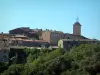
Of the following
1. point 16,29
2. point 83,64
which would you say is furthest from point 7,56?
point 16,29

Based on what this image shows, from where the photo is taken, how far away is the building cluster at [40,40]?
31.8m

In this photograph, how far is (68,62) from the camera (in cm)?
2158

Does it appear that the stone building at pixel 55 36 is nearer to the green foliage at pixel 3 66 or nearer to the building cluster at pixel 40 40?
the building cluster at pixel 40 40

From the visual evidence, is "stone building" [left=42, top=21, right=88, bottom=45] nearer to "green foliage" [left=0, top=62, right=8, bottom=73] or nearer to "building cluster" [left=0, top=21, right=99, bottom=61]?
"building cluster" [left=0, top=21, right=99, bottom=61]

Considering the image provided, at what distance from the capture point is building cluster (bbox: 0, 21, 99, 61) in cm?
3175

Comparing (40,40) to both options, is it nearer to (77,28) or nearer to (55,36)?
(55,36)

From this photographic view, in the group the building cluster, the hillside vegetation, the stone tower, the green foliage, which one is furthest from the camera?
the stone tower

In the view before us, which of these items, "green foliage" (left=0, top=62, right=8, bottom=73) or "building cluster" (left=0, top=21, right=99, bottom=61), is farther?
"building cluster" (left=0, top=21, right=99, bottom=61)

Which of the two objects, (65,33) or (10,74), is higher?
(65,33)

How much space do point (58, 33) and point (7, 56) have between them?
11.7m

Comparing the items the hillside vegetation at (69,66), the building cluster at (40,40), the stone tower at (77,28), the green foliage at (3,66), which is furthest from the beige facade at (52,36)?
the hillside vegetation at (69,66)

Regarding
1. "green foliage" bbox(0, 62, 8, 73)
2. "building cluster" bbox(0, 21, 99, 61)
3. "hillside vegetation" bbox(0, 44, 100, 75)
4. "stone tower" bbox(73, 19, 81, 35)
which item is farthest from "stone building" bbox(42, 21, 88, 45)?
"hillside vegetation" bbox(0, 44, 100, 75)

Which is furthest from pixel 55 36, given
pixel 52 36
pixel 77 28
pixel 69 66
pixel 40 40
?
pixel 69 66

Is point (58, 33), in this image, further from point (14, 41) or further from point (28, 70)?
point (28, 70)
